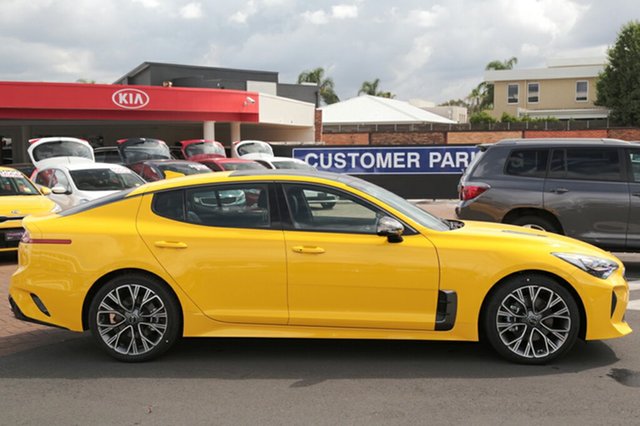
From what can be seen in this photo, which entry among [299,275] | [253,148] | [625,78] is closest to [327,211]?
[299,275]

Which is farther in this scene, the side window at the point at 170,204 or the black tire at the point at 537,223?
the black tire at the point at 537,223

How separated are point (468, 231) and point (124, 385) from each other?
291 cm

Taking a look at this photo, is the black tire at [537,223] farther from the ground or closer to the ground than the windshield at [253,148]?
closer to the ground

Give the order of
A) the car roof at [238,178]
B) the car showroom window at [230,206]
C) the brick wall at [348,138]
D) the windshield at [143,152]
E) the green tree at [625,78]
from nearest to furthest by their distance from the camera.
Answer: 1. the car showroom window at [230,206]
2. the car roof at [238,178]
3. the windshield at [143,152]
4. the brick wall at [348,138]
5. the green tree at [625,78]

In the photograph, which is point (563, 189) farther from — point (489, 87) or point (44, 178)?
point (489, 87)

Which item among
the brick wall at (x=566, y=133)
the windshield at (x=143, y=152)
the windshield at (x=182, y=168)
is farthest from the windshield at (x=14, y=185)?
Answer: the brick wall at (x=566, y=133)

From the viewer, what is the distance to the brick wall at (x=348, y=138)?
38.5m

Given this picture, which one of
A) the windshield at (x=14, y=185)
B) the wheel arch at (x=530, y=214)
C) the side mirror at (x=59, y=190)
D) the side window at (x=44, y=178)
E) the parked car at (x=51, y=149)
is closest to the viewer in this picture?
the wheel arch at (x=530, y=214)

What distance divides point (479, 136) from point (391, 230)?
32701 millimetres

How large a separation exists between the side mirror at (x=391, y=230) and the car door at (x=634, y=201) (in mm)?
5128

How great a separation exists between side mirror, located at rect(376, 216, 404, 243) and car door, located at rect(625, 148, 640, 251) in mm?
5128

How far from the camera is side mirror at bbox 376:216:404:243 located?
537 cm

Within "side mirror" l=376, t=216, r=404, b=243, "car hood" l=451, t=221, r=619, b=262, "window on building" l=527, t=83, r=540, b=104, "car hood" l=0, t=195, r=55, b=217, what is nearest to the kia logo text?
"car hood" l=0, t=195, r=55, b=217

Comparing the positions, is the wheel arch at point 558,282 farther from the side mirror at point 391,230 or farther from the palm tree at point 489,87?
the palm tree at point 489,87
